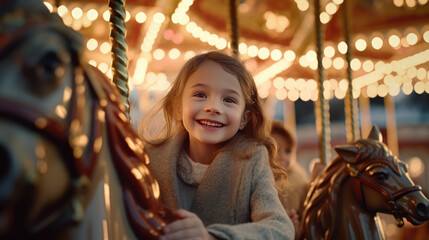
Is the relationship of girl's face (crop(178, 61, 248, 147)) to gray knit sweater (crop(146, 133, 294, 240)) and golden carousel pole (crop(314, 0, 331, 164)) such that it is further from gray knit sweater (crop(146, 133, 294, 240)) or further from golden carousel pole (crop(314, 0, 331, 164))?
golden carousel pole (crop(314, 0, 331, 164))

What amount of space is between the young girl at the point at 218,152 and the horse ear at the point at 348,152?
0.28 m

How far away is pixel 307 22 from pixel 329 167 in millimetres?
2440

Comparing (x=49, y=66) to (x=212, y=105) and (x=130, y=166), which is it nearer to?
(x=130, y=166)

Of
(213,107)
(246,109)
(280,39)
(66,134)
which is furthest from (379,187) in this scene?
(280,39)

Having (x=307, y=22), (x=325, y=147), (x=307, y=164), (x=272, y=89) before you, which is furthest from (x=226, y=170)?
(x=307, y=164)

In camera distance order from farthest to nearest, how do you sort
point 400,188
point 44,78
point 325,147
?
point 325,147
point 400,188
point 44,78

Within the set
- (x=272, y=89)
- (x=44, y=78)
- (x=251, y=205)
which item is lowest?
(x=251, y=205)

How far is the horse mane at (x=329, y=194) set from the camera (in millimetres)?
1180

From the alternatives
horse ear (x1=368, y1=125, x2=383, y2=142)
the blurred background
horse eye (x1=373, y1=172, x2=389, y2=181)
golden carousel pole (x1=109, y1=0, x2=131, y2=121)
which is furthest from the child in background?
golden carousel pole (x1=109, y1=0, x2=131, y2=121)

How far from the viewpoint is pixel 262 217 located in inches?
29.4

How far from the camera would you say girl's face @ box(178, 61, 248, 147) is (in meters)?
0.89

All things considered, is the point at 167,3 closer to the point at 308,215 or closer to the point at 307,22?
the point at 307,22

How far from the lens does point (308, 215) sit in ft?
4.14

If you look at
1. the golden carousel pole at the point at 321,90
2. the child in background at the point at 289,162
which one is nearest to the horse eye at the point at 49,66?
the golden carousel pole at the point at 321,90
